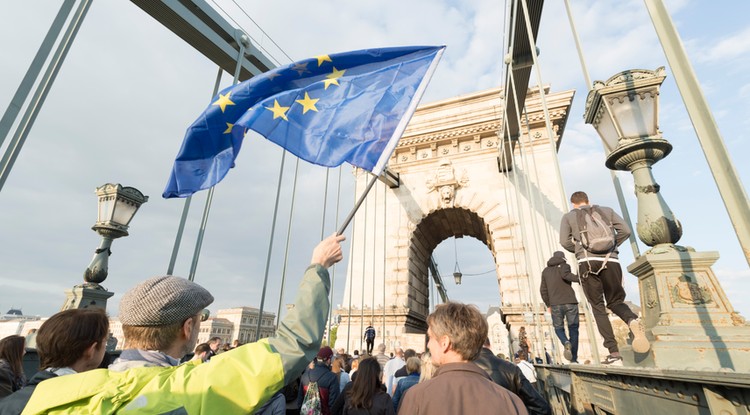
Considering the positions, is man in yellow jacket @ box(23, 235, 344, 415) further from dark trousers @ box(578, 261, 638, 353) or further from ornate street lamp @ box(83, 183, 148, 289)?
ornate street lamp @ box(83, 183, 148, 289)

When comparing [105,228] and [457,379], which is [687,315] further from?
[105,228]

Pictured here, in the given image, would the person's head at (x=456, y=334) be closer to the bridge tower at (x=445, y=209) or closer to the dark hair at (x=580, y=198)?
the dark hair at (x=580, y=198)

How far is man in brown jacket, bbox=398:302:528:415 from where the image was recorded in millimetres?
1443

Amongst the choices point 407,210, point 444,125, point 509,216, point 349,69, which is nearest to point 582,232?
point 349,69

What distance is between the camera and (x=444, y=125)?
611 inches

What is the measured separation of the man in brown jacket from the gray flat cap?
105 cm

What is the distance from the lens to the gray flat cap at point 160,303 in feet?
4.39

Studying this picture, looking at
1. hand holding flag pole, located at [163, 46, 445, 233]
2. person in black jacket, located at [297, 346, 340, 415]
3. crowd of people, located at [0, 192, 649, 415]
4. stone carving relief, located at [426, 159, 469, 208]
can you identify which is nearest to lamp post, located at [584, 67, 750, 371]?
crowd of people, located at [0, 192, 649, 415]

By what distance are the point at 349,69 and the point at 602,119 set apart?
9.16 ft

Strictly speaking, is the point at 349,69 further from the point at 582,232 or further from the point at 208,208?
the point at 208,208

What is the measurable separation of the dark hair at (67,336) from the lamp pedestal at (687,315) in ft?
11.2

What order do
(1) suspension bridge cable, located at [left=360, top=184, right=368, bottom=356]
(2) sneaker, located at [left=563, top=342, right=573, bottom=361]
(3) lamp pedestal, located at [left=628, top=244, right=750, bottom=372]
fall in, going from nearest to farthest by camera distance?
(3) lamp pedestal, located at [left=628, top=244, right=750, bottom=372]
(2) sneaker, located at [left=563, top=342, right=573, bottom=361]
(1) suspension bridge cable, located at [left=360, top=184, right=368, bottom=356]

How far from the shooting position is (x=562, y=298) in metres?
4.94

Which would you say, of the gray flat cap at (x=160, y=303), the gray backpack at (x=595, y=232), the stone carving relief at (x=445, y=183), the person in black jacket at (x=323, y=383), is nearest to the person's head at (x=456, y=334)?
the gray flat cap at (x=160, y=303)
